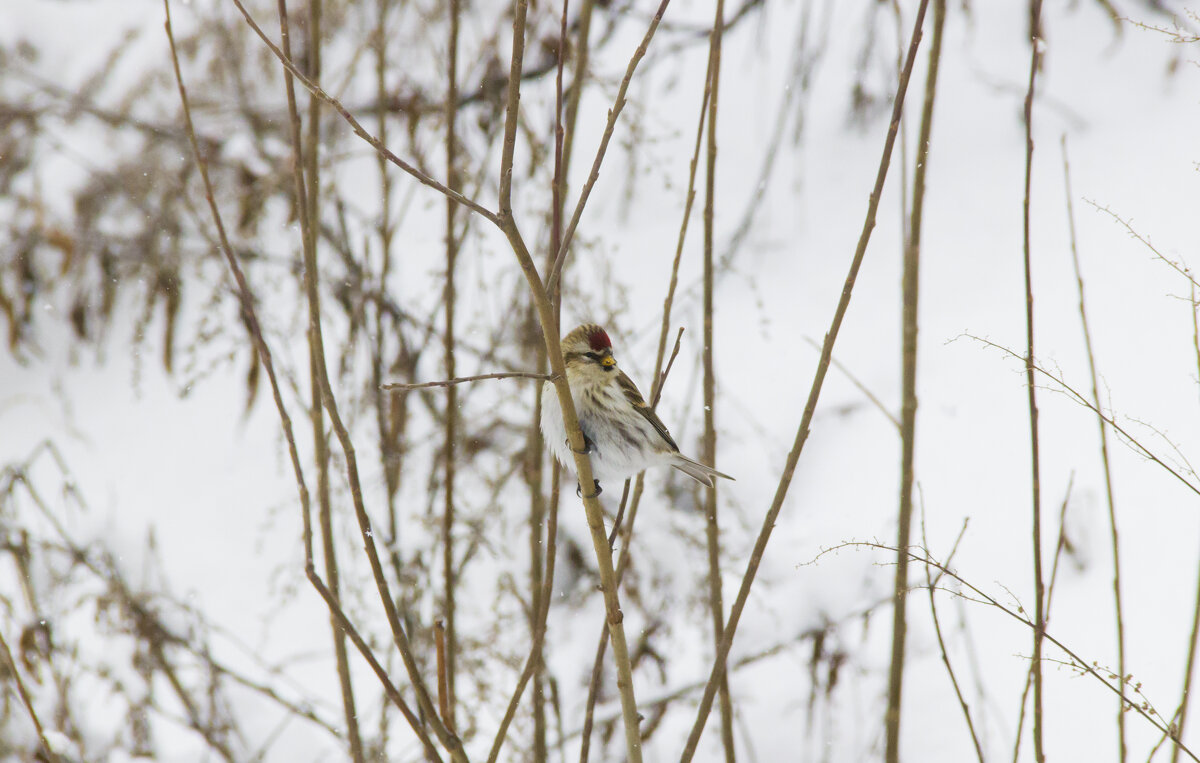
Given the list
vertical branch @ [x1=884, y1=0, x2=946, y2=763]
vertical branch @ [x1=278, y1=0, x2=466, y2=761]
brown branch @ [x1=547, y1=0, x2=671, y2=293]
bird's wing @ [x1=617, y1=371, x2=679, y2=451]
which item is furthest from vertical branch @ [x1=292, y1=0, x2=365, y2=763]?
bird's wing @ [x1=617, y1=371, x2=679, y2=451]

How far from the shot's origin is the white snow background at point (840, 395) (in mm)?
2889

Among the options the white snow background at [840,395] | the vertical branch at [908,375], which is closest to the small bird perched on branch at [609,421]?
the white snow background at [840,395]

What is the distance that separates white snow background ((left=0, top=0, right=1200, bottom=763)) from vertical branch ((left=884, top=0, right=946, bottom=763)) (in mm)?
960

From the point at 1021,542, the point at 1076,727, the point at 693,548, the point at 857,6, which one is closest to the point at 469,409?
the point at 693,548

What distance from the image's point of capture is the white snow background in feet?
9.48

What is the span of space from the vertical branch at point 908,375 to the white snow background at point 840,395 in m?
0.96

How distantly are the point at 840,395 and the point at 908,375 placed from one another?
2627mm

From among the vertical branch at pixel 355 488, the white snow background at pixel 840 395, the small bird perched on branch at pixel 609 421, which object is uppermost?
the white snow background at pixel 840 395

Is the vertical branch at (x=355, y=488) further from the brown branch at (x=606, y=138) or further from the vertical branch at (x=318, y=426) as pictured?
the brown branch at (x=606, y=138)

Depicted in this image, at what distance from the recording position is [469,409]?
149 inches

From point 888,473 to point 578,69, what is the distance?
243 cm

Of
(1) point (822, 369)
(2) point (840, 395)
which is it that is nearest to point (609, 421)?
(1) point (822, 369)

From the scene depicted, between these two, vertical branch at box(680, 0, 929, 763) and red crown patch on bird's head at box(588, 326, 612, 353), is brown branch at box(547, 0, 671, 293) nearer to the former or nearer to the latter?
vertical branch at box(680, 0, 929, 763)

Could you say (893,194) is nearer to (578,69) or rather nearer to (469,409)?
(469,409)
